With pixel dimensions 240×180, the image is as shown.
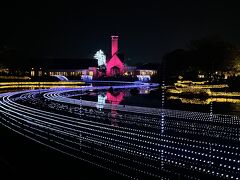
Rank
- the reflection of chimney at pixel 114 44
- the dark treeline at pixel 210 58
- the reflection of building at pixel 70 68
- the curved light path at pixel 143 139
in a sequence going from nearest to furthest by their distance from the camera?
the curved light path at pixel 143 139
the dark treeline at pixel 210 58
the reflection of chimney at pixel 114 44
the reflection of building at pixel 70 68

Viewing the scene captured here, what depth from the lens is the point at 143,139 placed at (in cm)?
1412

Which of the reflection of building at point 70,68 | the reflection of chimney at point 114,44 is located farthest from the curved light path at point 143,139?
the reflection of chimney at point 114,44

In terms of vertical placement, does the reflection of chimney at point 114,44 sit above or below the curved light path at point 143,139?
above

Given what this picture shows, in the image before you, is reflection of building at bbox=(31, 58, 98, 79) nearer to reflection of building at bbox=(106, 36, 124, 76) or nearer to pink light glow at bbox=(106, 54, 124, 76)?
pink light glow at bbox=(106, 54, 124, 76)

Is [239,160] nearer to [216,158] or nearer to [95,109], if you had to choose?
[216,158]

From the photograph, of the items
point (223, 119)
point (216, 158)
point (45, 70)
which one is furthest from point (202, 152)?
point (45, 70)

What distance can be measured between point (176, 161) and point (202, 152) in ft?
5.07

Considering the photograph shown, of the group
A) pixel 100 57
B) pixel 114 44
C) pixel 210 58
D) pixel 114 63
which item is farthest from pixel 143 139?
pixel 100 57

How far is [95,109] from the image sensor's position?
24.2 m

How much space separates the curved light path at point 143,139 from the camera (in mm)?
10289

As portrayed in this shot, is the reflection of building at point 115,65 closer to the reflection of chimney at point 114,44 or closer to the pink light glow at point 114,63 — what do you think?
the pink light glow at point 114,63

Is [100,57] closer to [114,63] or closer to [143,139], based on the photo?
[114,63]

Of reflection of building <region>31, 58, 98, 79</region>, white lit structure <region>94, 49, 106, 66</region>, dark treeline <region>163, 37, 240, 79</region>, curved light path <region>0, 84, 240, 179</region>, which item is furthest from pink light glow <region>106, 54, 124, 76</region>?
curved light path <region>0, 84, 240, 179</region>

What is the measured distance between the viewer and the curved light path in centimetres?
1029
